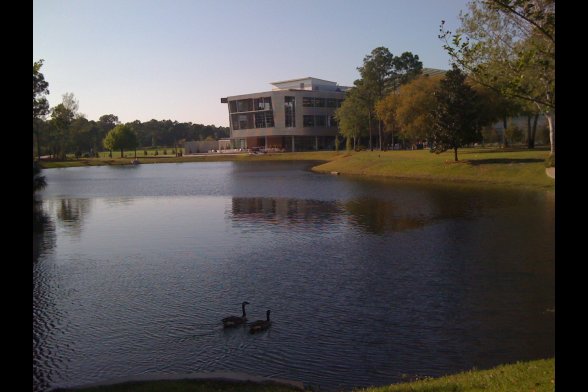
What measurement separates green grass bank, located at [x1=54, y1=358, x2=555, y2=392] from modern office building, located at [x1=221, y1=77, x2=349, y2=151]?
125319 mm

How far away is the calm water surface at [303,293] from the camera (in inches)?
531

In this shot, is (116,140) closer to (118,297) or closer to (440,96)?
(440,96)

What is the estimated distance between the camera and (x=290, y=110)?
444 ft

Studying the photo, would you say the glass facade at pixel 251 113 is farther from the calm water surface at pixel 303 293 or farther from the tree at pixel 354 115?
the calm water surface at pixel 303 293

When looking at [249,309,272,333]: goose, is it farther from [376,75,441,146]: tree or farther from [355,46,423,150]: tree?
[355,46,423,150]: tree

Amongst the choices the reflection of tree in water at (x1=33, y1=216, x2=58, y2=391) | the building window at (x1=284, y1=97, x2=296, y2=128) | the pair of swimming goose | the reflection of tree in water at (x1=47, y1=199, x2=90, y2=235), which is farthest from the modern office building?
the pair of swimming goose

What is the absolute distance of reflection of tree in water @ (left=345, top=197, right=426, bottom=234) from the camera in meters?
Answer: 31.6

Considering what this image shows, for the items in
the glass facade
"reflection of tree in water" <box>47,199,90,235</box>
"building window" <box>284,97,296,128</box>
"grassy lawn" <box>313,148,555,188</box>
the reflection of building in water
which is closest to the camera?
"reflection of tree in water" <box>47,199,90,235</box>

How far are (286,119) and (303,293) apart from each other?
391ft

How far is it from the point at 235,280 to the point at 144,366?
7383 mm

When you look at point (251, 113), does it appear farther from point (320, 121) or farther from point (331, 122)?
point (331, 122)

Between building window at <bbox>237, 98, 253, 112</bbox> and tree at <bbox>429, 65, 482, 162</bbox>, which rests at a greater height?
building window at <bbox>237, 98, 253, 112</bbox>

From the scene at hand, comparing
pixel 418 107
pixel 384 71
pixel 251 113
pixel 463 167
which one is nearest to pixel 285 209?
pixel 463 167

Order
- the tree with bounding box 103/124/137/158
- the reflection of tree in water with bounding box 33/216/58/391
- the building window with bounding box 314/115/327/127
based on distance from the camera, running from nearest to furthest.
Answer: the reflection of tree in water with bounding box 33/216/58/391
the building window with bounding box 314/115/327/127
the tree with bounding box 103/124/137/158
